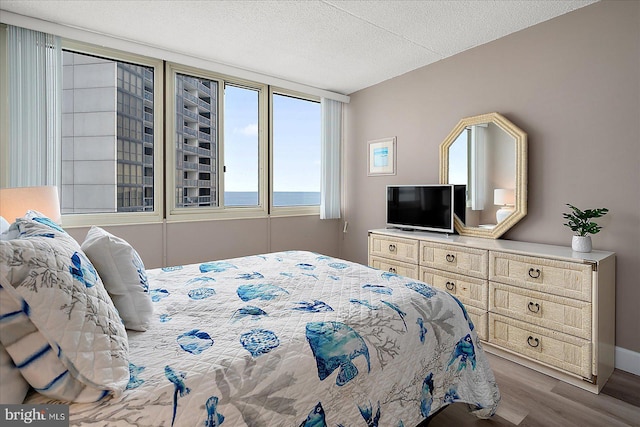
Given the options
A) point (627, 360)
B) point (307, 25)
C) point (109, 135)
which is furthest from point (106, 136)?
point (627, 360)

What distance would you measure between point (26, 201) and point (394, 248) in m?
2.87

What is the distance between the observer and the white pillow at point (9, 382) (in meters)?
0.83

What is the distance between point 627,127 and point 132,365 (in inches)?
123

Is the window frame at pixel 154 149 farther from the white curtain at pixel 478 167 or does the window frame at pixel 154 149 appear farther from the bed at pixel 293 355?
the white curtain at pixel 478 167

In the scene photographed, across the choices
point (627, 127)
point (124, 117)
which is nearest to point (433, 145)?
point (627, 127)

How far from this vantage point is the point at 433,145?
11.8 feet

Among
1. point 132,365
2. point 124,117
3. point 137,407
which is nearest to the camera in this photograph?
point 137,407

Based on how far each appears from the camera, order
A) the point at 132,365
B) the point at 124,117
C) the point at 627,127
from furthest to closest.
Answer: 1. the point at 124,117
2. the point at 627,127
3. the point at 132,365

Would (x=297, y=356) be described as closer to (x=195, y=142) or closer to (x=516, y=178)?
(x=516, y=178)

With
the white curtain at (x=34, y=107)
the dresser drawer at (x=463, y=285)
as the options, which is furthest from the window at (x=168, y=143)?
the dresser drawer at (x=463, y=285)

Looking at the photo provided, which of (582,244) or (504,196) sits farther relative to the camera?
(504,196)

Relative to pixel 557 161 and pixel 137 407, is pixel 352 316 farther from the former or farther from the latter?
pixel 557 161

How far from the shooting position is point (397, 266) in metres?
3.31

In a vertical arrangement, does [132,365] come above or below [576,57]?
below
